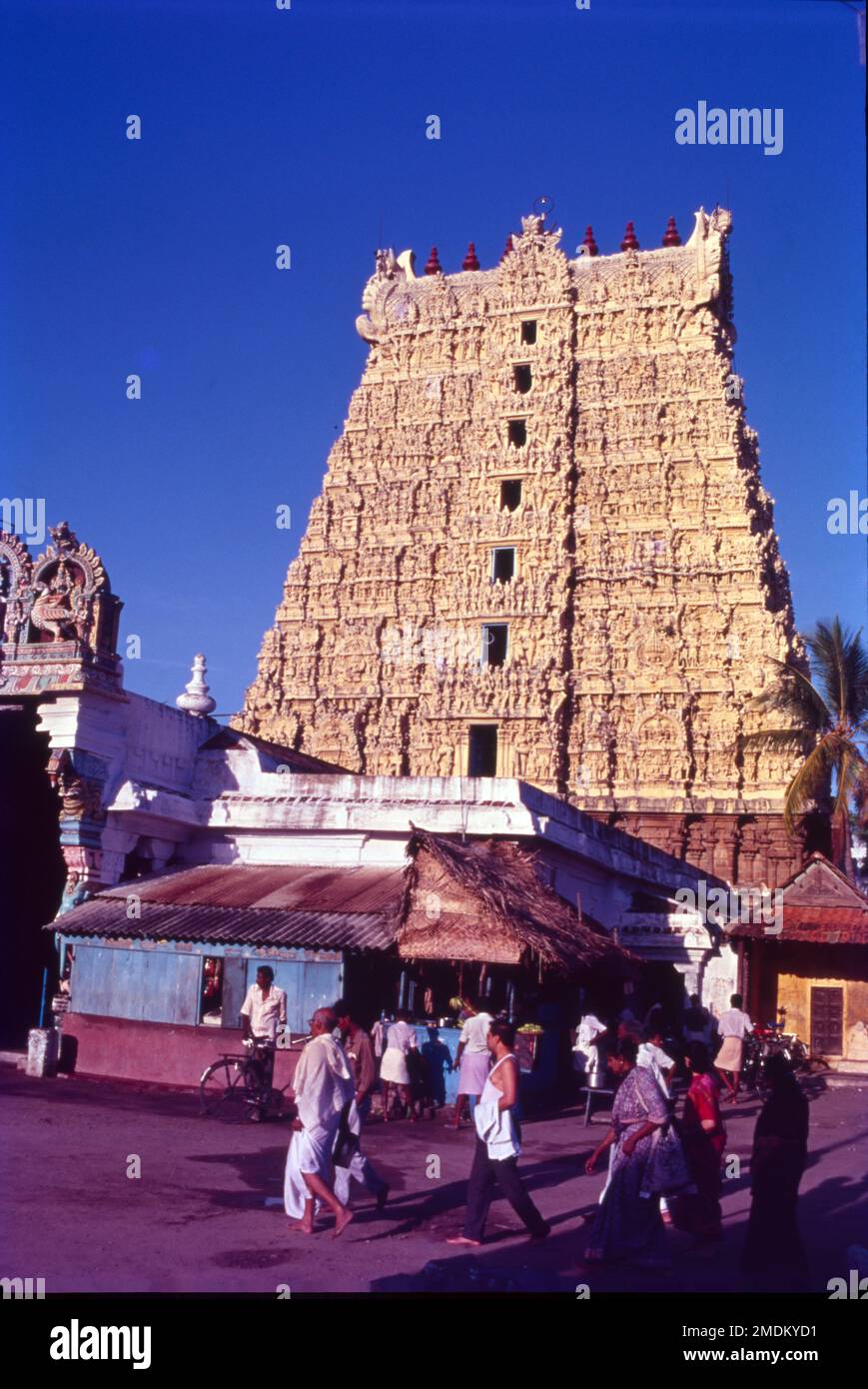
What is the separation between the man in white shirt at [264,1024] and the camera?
48.8 ft

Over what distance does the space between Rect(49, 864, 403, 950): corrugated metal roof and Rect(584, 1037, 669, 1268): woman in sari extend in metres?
7.15

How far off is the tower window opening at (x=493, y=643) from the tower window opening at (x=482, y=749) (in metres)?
1.81

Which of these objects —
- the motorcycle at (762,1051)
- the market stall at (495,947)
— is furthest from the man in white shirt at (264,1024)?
the motorcycle at (762,1051)

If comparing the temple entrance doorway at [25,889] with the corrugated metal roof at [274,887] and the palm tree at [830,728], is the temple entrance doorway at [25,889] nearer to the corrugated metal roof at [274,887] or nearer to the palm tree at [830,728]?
the corrugated metal roof at [274,887]

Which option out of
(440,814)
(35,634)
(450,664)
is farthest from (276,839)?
(450,664)

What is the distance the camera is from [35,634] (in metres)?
19.4

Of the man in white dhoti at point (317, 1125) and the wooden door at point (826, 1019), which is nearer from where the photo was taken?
the man in white dhoti at point (317, 1125)

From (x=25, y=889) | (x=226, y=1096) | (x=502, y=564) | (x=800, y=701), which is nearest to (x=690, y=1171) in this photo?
(x=226, y=1096)

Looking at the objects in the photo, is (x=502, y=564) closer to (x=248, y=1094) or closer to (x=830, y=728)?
(x=830, y=728)

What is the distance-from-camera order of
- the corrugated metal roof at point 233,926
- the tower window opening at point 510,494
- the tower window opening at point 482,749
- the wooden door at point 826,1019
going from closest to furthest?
the corrugated metal roof at point 233,926 < the wooden door at point 826,1019 < the tower window opening at point 482,749 < the tower window opening at point 510,494

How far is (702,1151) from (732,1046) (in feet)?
36.5

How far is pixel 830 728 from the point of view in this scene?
100 ft
